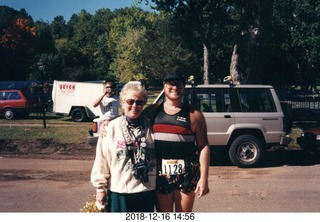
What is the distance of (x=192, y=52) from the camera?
104ft

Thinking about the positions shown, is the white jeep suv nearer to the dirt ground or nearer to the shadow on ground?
the shadow on ground

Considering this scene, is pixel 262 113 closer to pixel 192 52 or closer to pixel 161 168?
pixel 161 168

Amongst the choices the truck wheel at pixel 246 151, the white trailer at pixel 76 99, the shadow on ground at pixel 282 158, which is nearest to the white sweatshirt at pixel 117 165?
the truck wheel at pixel 246 151

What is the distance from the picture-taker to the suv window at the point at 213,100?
784 cm

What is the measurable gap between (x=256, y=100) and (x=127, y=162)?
557cm

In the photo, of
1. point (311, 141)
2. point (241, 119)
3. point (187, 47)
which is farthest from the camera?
point (187, 47)

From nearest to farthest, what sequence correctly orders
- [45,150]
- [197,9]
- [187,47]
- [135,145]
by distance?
[135,145], [45,150], [197,9], [187,47]

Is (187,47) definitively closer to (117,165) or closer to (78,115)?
(78,115)

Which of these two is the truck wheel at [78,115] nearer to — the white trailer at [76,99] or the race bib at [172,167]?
the white trailer at [76,99]

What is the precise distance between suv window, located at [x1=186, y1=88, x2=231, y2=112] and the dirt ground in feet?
9.88

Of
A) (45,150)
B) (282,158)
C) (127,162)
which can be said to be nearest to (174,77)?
(127,162)

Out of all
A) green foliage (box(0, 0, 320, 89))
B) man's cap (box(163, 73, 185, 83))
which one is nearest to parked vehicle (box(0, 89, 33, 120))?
green foliage (box(0, 0, 320, 89))

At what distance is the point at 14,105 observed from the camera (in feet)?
58.6

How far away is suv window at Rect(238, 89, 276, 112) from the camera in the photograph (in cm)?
794
